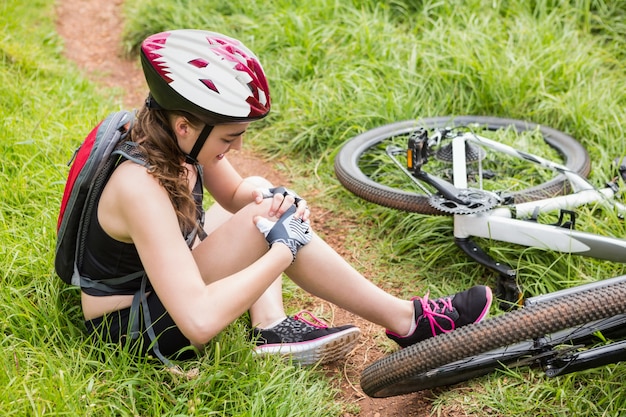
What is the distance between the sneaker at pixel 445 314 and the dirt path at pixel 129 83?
0.72 ft

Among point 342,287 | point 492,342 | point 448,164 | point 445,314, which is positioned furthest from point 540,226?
point 492,342

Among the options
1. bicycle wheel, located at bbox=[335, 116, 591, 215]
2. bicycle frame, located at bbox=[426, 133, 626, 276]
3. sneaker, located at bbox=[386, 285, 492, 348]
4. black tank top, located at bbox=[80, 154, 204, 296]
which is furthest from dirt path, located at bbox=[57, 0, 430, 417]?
black tank top, located at bbox=[80, 154, 204, 296]

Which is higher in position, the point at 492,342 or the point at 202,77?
the point at 202,77

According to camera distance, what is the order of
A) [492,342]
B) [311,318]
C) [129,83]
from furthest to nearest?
[129,83] < [311,318] < [492,342]

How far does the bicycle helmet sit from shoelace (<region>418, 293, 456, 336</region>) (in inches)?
39.0

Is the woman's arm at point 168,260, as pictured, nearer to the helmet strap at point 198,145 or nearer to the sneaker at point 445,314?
the helmet strap at point 198,145

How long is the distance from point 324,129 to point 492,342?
98.0 inches

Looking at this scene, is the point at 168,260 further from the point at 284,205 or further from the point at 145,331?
the point at 284,205

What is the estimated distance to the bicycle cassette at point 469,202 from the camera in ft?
9.89

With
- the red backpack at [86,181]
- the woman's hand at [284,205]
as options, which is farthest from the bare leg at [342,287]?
the red backpack at [86,181]

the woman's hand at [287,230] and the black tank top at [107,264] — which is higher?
the woman's hand at [287,230]

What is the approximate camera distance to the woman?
7.17 feet

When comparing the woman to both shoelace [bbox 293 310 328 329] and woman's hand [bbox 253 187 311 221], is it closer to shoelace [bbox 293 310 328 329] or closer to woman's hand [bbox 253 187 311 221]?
woman's hand [bbox 253 187 311 221]

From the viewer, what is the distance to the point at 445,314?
2711 millimetres
